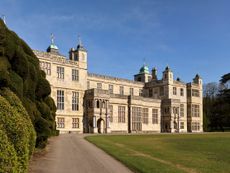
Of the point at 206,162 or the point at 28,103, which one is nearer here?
the point at 206,162

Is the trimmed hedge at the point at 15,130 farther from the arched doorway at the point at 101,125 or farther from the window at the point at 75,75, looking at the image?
the arched doorway at the point at 101,125

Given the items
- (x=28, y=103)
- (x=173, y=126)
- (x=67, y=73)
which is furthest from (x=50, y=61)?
(x=28, y=103)

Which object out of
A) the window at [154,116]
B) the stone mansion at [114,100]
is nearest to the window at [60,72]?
the stone mansion at [114,100]

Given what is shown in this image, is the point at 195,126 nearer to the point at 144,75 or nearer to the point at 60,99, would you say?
the point at 144,75

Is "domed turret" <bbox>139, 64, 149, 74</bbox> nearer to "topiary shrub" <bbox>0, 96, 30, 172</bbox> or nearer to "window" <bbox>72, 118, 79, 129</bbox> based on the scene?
"window" <bbox>72, 118, 79, 129</bbox>

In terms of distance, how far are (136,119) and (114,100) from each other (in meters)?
5.62

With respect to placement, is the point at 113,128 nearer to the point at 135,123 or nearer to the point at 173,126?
the point at 135,123

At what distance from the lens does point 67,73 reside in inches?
1939

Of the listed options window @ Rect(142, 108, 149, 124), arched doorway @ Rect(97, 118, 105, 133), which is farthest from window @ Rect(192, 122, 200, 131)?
arched doorway @ Rect(97, 118, 105, 133)

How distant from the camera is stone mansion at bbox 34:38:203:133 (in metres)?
48.3

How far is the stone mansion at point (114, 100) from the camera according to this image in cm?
Answer: 4834

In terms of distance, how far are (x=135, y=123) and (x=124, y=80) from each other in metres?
10.7

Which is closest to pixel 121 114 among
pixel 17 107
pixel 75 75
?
pixel 75 75

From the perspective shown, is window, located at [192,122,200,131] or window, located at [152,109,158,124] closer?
window, located at [152,109,158,124]
